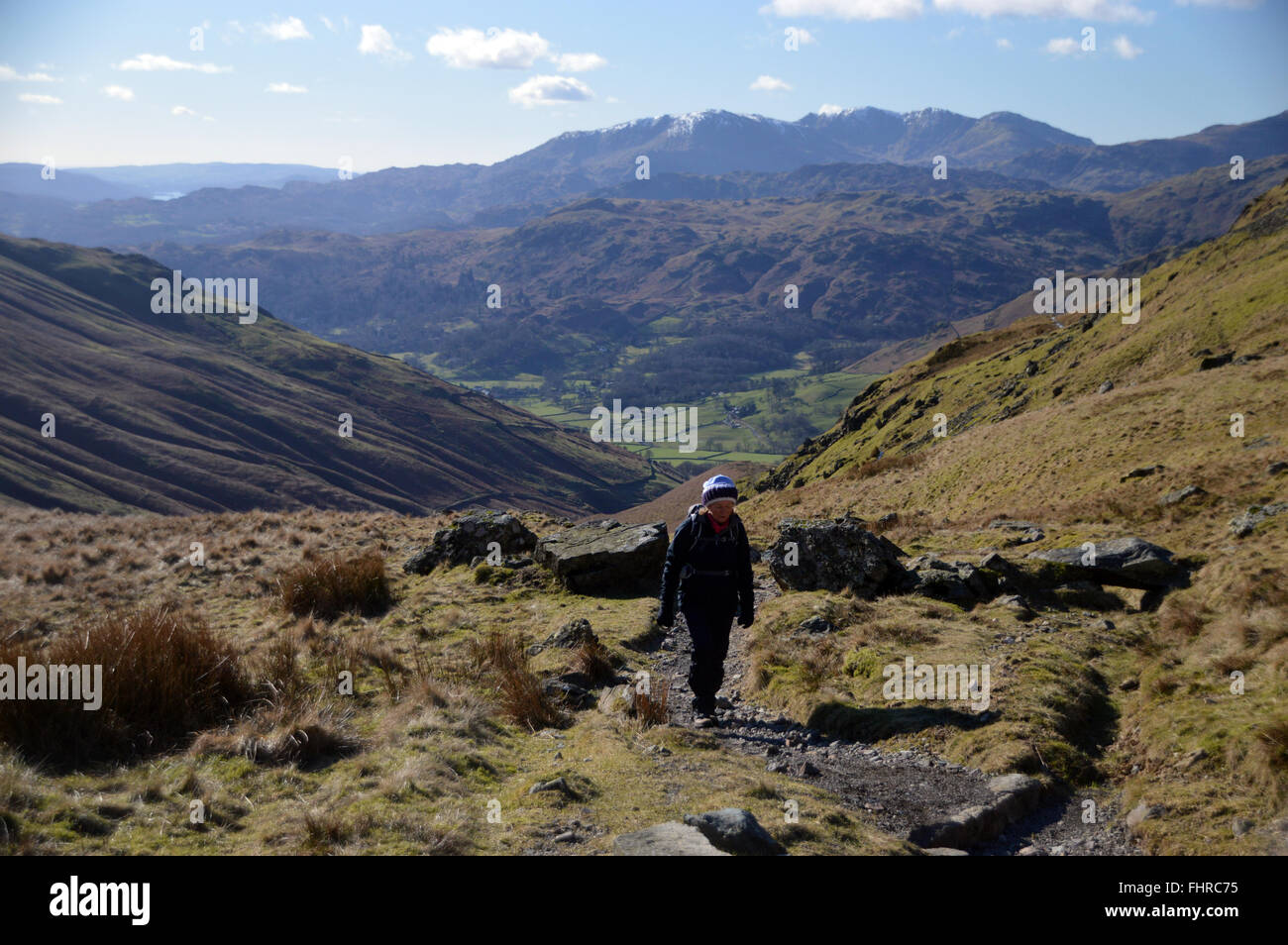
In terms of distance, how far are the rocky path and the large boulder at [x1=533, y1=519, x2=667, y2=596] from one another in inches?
255

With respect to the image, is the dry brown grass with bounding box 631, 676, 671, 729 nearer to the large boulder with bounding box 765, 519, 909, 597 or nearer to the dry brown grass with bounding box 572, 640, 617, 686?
the dry brown grass with bounding box 572, 640, 617, 686

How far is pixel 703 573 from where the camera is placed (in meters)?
11.1

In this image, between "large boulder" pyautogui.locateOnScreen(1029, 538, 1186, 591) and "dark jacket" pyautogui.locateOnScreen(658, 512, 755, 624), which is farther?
"large boulder" pyautogui.locateOnScreen(1029, 538, 1186, 591)

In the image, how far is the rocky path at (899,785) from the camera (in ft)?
26.8

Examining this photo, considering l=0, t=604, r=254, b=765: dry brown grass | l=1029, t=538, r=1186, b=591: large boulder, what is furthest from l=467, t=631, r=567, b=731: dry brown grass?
l=1029, t=538, r=1186, b=591: large boulder

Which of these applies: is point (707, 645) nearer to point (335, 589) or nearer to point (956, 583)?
point (956, 583)

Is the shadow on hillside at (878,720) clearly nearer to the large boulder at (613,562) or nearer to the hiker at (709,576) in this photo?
the hiker at (709,576)

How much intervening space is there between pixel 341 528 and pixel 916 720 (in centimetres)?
2317

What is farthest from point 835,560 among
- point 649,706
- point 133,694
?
point 133,694

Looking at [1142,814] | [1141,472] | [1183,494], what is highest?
[1141,472]

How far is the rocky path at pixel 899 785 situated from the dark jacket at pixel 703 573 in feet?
5.53

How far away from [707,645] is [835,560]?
656cm

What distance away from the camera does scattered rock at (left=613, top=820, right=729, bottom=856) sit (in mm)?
6168
